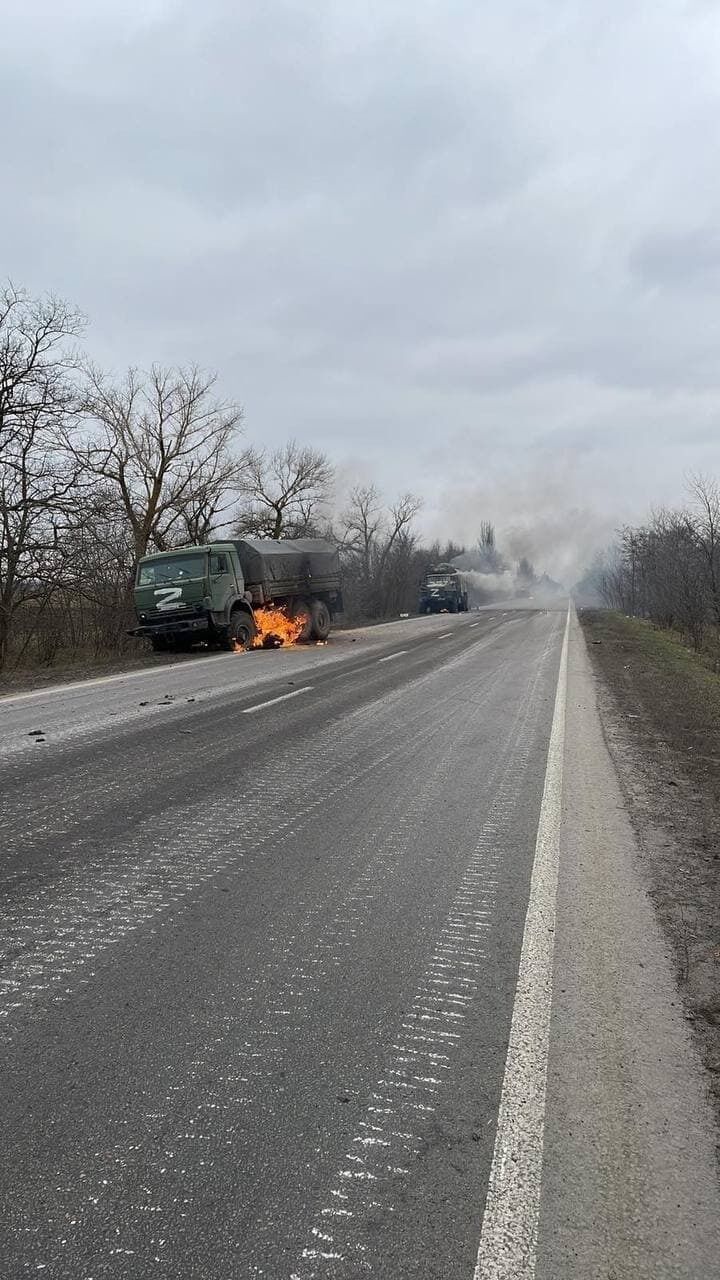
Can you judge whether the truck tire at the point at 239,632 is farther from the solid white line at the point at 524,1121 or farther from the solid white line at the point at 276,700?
the solid white line at the point at 524,1121

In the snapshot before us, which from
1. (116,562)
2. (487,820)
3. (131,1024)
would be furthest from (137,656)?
(131,1024)

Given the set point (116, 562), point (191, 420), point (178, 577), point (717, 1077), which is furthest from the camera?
point (191, 420)

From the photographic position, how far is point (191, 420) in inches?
1227

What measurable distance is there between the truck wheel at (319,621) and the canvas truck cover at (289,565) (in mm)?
521

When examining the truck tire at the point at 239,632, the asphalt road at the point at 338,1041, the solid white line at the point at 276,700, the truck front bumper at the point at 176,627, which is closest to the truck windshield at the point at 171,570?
the truck front bumper at the point at 176,627

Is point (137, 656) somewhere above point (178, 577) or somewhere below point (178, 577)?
below

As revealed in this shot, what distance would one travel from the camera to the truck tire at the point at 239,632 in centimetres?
1711

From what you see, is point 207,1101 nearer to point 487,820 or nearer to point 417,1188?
point 417,1188

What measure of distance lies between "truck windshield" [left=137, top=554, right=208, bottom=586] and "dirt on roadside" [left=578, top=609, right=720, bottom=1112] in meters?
9.61

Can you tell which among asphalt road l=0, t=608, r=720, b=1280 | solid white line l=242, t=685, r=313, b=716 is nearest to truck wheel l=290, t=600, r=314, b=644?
solid white line l=242, t=685, r=313, b=716

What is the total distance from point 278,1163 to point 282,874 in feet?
6.35

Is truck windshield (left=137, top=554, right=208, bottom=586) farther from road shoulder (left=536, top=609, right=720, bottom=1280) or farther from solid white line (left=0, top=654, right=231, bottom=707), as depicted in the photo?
road shoulder (left=536, top=609, right=720, bottom=1280)

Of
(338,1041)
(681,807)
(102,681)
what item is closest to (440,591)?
(102,681)

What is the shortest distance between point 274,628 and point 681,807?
50.7 feet
